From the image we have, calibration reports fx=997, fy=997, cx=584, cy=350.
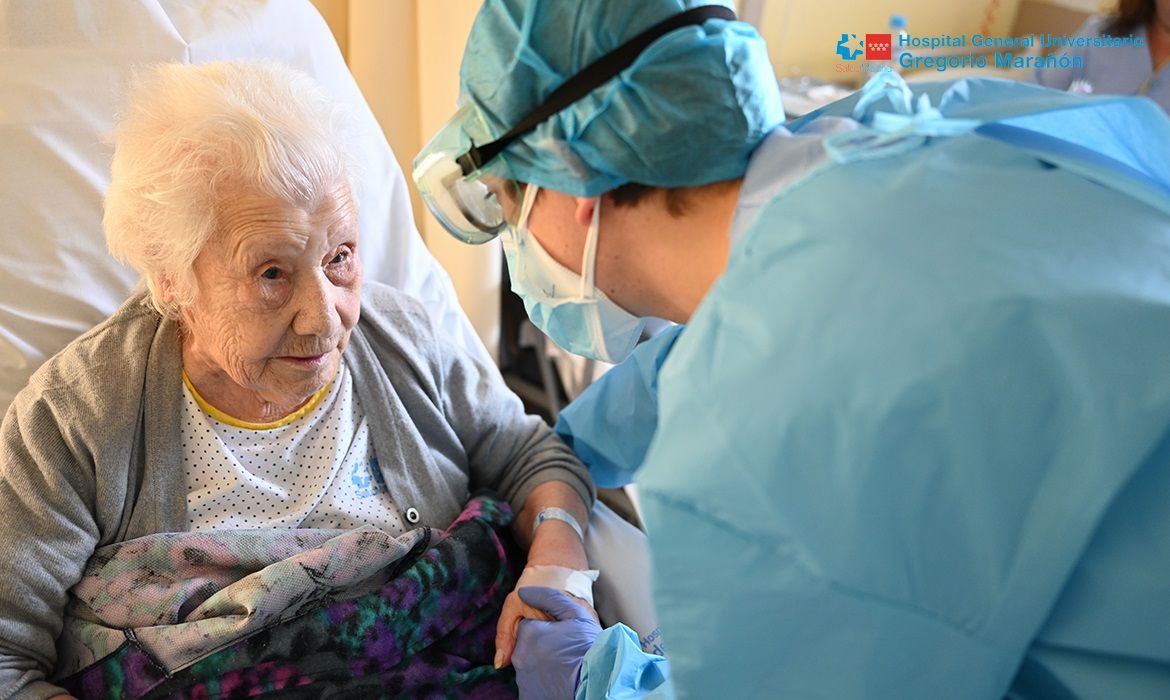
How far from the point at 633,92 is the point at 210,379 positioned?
0.79 meters

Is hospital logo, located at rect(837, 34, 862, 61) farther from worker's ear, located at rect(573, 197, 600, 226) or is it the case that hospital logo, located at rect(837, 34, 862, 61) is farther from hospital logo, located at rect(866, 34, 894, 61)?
worker's ear, located at rect(573, 197, 600, 226)

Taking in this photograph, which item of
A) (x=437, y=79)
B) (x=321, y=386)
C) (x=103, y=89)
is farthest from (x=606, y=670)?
(x=437, y=79)

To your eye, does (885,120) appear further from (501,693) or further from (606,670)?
(501,693)

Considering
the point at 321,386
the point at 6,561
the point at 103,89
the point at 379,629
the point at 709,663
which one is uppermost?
the point at 103,89

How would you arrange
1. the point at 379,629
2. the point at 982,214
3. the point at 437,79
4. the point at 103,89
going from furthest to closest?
the point at 437,79, the point at 103,89, the point at 379,629, the point at 982,214

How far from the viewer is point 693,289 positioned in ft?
3.37

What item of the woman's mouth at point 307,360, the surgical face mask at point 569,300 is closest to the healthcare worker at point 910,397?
the surgical face mask at point 569,300

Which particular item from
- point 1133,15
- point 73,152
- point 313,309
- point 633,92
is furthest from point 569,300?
point 1133,15

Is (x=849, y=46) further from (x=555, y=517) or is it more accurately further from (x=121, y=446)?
(x=121, y=446)

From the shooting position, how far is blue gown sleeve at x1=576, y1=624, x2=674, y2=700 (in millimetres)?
1197

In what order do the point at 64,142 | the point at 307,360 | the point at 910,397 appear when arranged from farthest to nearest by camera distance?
the point at 64,142 → the point at 307,360 → the point at 910,397

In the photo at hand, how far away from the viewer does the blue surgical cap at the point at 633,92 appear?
956mm

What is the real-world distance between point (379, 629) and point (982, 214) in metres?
0.97

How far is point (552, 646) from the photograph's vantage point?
139cm
